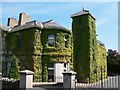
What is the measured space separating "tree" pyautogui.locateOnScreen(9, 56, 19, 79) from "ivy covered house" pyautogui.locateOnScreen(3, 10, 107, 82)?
107 centimetres

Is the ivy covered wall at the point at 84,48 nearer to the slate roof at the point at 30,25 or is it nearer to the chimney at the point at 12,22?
the slate roof at the point at 30,25

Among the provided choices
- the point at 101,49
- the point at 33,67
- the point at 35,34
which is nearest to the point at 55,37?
the point at 35,34

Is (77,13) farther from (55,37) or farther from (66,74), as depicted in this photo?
(66,74)

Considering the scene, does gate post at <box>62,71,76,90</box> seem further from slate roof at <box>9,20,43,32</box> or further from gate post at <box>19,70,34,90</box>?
slate roof at <box>9,20,43,32</box>

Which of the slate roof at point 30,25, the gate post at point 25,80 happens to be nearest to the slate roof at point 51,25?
the slate roof at point 30,25

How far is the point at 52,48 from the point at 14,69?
4948mm

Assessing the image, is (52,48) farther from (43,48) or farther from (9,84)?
(9,84)

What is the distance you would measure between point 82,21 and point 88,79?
7.26m

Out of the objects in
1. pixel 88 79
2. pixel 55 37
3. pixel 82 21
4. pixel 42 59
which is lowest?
pixel 88 79

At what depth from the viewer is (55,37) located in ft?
96.8

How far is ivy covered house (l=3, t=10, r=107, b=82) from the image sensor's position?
29.3 meters

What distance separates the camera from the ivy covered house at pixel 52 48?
2933 cm

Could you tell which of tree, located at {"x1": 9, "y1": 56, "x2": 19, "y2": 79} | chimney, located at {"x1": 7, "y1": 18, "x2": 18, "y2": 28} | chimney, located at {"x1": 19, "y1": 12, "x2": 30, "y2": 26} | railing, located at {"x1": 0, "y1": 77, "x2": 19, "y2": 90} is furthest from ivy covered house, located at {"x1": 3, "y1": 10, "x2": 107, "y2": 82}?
railing, located at {"x1": 0, "y1": 77, "x2": 19, "y2": 90}

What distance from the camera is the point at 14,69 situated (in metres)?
27.8
